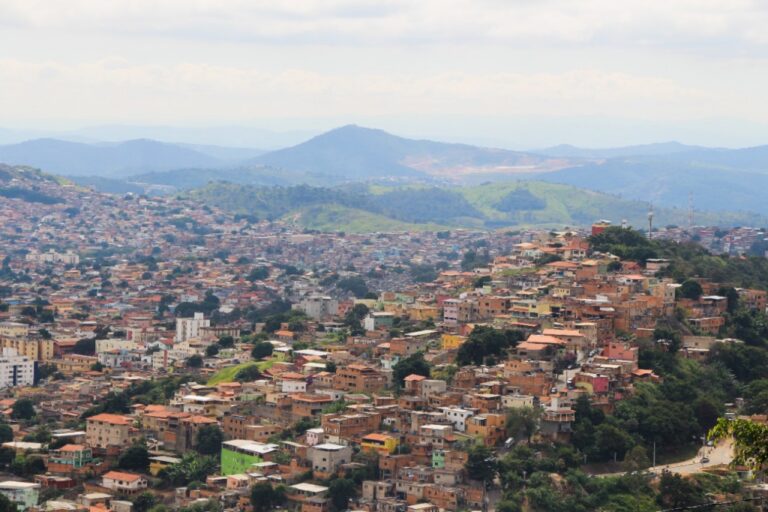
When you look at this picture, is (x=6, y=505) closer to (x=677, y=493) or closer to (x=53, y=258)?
(x=677, y=493)

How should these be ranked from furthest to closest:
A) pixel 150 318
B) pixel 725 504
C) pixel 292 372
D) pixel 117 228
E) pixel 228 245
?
pixel 117 228 → pixel 228 245 → pixel 150 318 → pixel 292 372 → pixel 725 504

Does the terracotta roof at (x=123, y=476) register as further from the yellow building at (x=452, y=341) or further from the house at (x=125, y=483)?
the yellow building at (x=452, y=341)

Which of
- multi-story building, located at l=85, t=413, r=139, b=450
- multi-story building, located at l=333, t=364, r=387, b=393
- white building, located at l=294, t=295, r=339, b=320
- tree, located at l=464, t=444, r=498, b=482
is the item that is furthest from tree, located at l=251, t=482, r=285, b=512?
white building, located at l=294, t=295, r=339, b=320

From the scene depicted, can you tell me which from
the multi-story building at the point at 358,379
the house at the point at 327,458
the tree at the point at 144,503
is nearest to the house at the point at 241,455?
the house at the point at 327,458

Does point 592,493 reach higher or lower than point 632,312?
lower

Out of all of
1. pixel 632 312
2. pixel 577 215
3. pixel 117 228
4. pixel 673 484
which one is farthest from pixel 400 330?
pixel 577 215

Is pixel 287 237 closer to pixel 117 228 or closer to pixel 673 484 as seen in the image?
pixel 117 228
